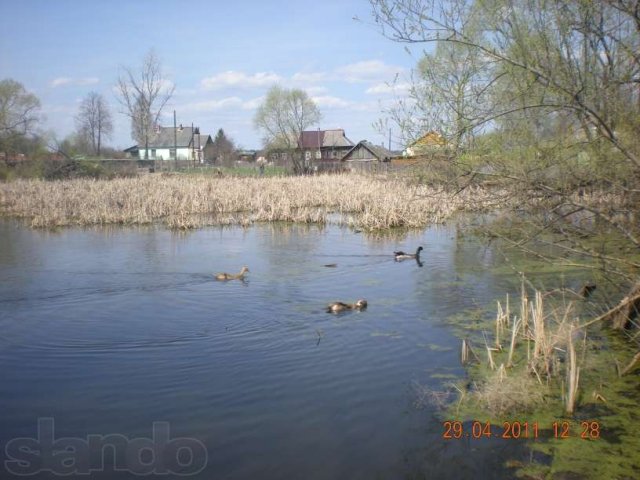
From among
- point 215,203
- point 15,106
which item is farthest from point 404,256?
point 15,106

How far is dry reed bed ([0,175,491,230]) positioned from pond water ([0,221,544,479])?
20.5ft

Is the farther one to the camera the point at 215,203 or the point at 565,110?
the point at 215,203

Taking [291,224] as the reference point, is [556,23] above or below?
above

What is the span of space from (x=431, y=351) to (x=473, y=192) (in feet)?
7.06

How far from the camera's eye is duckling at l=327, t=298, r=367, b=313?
29.8 ft

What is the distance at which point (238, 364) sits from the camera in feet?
23.1

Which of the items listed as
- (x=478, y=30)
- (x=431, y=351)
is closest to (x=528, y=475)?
(x=431, y=351)

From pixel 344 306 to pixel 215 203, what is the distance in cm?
1530

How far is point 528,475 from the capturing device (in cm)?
469

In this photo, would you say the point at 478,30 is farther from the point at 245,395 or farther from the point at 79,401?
the point at 79,401

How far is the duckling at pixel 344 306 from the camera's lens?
9.08 m

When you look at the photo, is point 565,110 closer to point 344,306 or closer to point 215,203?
point 344,306

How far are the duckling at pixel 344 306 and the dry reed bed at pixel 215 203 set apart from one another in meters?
8.51

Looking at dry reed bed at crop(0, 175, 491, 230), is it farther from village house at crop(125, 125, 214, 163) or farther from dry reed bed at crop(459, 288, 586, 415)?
village house at crop(125, 125, 214, 163)
